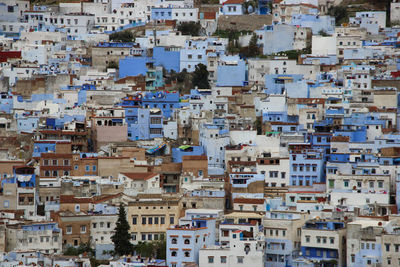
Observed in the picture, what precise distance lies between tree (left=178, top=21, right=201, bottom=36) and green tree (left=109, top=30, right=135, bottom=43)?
2.93 m

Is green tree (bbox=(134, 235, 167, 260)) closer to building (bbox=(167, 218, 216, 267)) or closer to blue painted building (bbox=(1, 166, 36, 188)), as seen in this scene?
building (bbox=(167, 218, 216, 267))

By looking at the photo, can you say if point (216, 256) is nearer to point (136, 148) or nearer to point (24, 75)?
point (136, 148)

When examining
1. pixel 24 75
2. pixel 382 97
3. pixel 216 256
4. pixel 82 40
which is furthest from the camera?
pixel 82 40

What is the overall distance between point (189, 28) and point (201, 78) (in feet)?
26.9

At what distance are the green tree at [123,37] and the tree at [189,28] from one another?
9.62ft

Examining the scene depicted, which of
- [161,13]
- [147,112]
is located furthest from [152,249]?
[161,13]

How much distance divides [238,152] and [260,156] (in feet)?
5.45

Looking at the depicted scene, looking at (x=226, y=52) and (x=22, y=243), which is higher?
(x=226, y=52)

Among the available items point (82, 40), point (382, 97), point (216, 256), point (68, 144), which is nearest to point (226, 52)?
point (82, 40)

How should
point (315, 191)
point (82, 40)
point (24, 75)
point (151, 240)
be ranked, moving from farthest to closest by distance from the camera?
1. point (82, 40)
2. point (24, 75)
3. point (315, 191)
4. point (151, 240)

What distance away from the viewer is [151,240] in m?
54.3

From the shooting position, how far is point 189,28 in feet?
273

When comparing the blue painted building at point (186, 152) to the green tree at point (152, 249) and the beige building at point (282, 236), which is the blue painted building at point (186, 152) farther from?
the beige building at point (282, 236)

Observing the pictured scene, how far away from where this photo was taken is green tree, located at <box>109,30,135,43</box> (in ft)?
272
